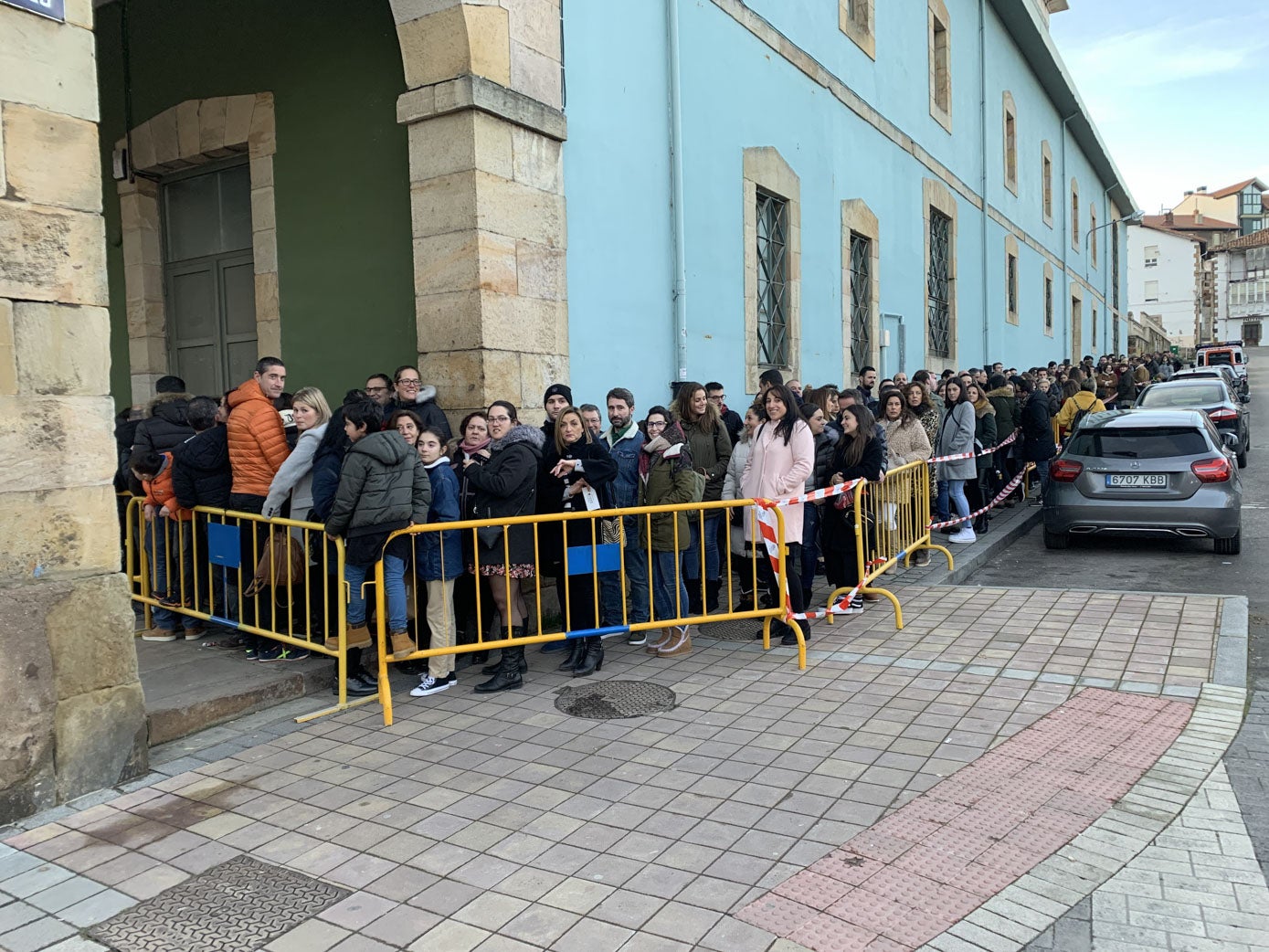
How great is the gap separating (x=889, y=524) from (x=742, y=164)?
493cm

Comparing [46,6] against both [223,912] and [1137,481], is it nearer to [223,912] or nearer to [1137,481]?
[223,912]

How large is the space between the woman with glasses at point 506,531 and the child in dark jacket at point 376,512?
382 millimetres

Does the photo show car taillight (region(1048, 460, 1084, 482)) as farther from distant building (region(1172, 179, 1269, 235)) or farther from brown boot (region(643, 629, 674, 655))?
distant building (region(1172, 179, 1269, 235))

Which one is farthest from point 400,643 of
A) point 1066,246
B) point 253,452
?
point 1066,246

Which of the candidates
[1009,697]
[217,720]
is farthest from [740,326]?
[217,720]

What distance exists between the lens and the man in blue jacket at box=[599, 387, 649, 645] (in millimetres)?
6336

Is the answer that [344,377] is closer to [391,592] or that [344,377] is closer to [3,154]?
[391,592]

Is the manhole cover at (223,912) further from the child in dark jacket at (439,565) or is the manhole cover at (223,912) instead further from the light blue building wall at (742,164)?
the light blue building wall at (742,164)

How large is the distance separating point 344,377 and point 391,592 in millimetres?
3366

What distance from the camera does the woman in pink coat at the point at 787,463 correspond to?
21.9ft

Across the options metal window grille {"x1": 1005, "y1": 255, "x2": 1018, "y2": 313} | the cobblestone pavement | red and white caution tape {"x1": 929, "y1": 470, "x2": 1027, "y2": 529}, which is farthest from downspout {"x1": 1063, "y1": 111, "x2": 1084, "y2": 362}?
the cobblestone pavement

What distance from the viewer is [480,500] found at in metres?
5.96

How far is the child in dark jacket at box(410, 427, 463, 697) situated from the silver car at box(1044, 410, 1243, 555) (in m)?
6.77

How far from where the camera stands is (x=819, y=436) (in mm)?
7793
